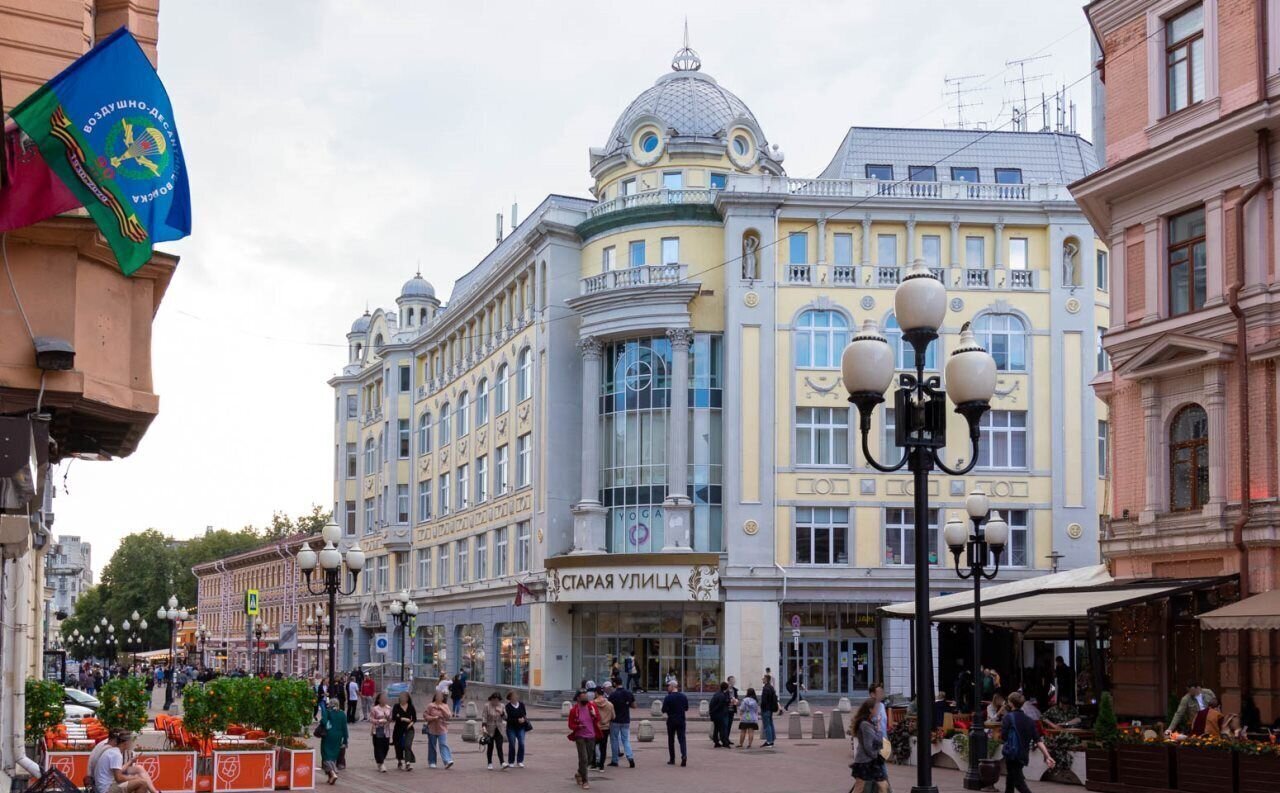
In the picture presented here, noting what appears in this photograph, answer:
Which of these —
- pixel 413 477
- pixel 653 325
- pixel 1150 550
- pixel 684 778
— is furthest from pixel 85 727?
pixel 413 477

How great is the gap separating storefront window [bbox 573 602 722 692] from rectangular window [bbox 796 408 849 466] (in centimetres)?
640

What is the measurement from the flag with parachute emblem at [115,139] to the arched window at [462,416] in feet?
195

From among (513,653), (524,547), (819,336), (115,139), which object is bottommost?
(513,653)

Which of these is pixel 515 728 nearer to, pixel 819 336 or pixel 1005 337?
pixel 819 336

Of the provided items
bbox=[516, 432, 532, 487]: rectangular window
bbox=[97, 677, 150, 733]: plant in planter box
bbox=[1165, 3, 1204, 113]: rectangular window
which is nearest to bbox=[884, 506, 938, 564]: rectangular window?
bbox=[516, 432, 532, 487]: rectangular window

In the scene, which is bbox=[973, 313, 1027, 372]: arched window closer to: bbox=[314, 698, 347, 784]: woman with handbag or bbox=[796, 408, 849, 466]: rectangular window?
bbox=[796, 408, 849, 466]: rectangular window

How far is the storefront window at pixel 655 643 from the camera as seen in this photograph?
55656 millimetres

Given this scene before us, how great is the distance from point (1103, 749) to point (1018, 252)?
112 feet

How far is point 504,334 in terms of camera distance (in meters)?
66.5

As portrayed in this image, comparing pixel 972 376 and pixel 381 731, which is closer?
pixel 972 376

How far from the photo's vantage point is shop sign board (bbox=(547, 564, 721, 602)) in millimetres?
54438

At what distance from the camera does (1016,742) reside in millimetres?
22297

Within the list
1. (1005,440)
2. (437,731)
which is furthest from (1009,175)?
(437,731)

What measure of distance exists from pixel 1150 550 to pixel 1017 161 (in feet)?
117
